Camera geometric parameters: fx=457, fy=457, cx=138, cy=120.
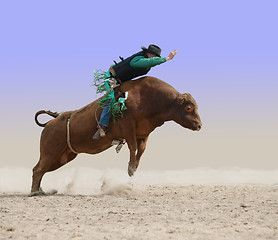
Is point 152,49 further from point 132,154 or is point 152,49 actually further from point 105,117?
→ point 132,154

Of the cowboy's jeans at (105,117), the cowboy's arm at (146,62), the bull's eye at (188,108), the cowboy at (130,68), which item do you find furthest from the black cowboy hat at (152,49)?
the cowboy's jeans at (105,117)

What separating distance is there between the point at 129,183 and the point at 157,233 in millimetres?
3682

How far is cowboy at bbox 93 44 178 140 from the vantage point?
811cm

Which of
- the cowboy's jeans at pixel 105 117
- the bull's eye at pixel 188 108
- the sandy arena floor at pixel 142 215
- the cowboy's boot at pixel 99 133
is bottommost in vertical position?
the sandy arena floor at pixel 142 215

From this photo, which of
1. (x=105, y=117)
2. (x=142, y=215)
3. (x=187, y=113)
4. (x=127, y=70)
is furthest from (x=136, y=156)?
(x=142, y=215)

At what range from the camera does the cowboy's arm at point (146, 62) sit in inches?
317

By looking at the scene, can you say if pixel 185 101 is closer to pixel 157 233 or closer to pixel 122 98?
pixel 122 98

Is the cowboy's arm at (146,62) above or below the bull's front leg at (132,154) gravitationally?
above

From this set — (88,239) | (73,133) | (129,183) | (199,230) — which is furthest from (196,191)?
(88,239)

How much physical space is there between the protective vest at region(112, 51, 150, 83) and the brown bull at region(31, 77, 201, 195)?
0.14m

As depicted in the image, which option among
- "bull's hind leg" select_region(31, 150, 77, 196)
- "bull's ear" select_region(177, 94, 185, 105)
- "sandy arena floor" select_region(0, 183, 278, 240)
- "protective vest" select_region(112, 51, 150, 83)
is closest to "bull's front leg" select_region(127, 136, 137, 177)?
"sandy arena floor" select_region(0, 183, 278, 240)

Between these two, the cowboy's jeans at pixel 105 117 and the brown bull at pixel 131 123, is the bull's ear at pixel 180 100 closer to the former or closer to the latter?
the brown bull at pixel 131 123

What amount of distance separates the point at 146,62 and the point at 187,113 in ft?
3.80

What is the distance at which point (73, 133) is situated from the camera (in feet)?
28.1
